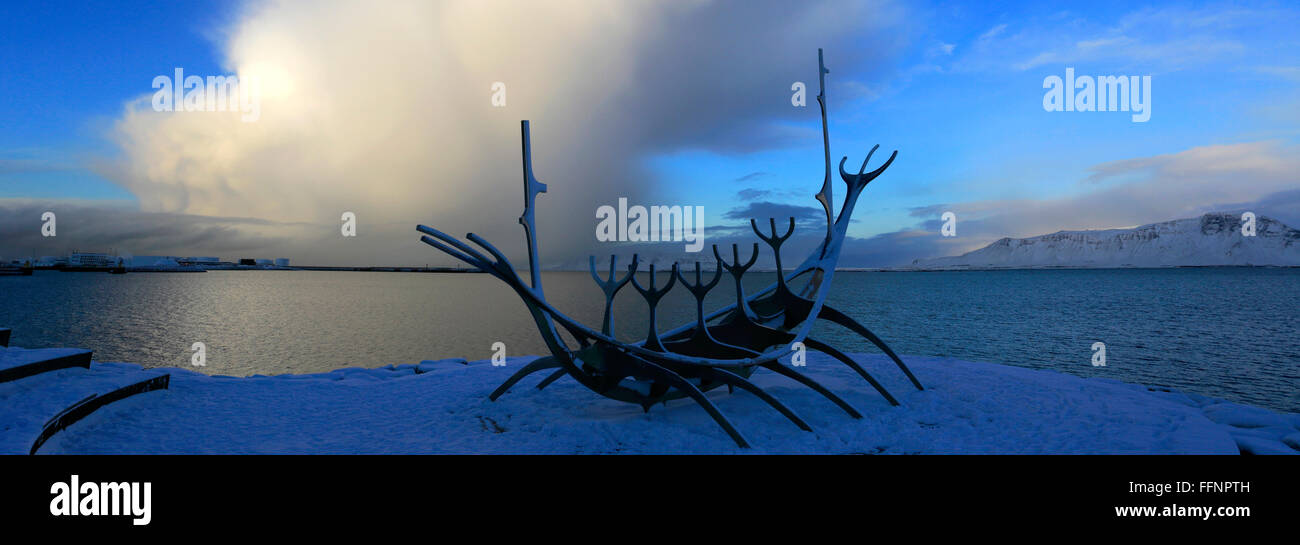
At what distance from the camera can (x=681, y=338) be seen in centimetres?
959

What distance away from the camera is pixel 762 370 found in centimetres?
1256

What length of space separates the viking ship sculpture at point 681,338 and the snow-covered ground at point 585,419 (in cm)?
Result: 42

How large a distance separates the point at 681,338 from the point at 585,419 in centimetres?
222

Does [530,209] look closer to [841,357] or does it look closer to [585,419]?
[585,419]

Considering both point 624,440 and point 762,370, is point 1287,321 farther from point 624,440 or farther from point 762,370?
point 624,440

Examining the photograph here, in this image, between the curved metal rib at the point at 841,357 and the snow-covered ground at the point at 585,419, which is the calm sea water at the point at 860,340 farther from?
the curved metal rib at the point at 841,357

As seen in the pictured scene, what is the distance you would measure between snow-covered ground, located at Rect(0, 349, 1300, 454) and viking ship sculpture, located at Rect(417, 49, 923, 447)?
0.42m

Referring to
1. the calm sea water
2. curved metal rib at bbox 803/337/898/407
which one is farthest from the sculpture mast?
the calm sea water

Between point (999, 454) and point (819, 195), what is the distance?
5.48 meters

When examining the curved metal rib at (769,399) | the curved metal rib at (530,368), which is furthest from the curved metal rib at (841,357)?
the curved metal rib at (530,368)

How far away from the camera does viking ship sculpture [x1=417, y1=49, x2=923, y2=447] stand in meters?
7.32

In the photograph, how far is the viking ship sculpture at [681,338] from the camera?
7320mm

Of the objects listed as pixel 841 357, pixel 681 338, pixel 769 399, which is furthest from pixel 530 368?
pixel 841 357
